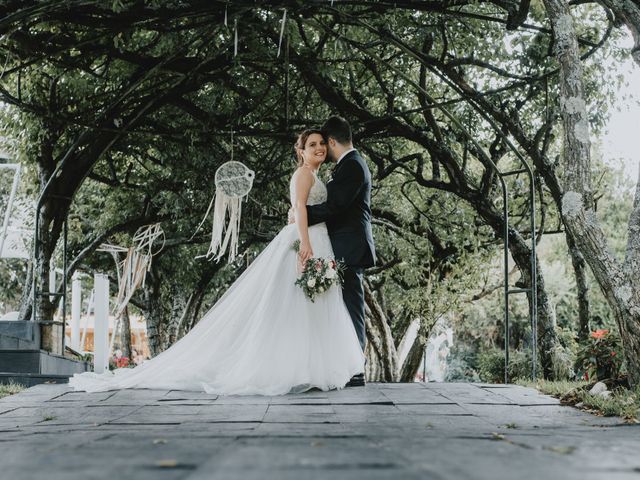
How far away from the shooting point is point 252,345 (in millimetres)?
5602

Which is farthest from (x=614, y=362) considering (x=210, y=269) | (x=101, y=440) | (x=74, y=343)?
(x=74, y=343)

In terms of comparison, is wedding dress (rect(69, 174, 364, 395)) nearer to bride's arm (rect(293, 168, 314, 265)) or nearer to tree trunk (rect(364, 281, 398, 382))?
bride's arm (rect(293, 168, 314, 265))

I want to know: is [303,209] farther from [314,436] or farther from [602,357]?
[314,436]

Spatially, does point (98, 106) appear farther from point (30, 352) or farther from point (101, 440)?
point (101, 440)

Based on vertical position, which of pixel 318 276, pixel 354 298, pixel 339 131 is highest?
pixel 339 131

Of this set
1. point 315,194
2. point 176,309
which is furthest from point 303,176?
point 176,309

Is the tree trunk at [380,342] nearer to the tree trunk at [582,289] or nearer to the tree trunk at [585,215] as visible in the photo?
the tree trunk at [582,289]

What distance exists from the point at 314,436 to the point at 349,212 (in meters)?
2.96

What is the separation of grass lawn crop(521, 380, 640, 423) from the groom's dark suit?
1.60m

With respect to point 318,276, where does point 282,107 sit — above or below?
above

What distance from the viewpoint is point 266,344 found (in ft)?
18.3

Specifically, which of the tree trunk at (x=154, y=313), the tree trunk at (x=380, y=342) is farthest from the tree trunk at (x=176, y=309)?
the tree trunk at (x=380, y=342)

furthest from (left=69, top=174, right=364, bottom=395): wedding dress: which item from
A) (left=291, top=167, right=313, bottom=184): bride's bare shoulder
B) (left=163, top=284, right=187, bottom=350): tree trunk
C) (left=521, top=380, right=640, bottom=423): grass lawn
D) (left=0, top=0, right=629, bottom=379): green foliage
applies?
(left=163, top=284, right=187, bottom=350): tree trunk

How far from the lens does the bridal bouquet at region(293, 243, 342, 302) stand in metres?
5.61
